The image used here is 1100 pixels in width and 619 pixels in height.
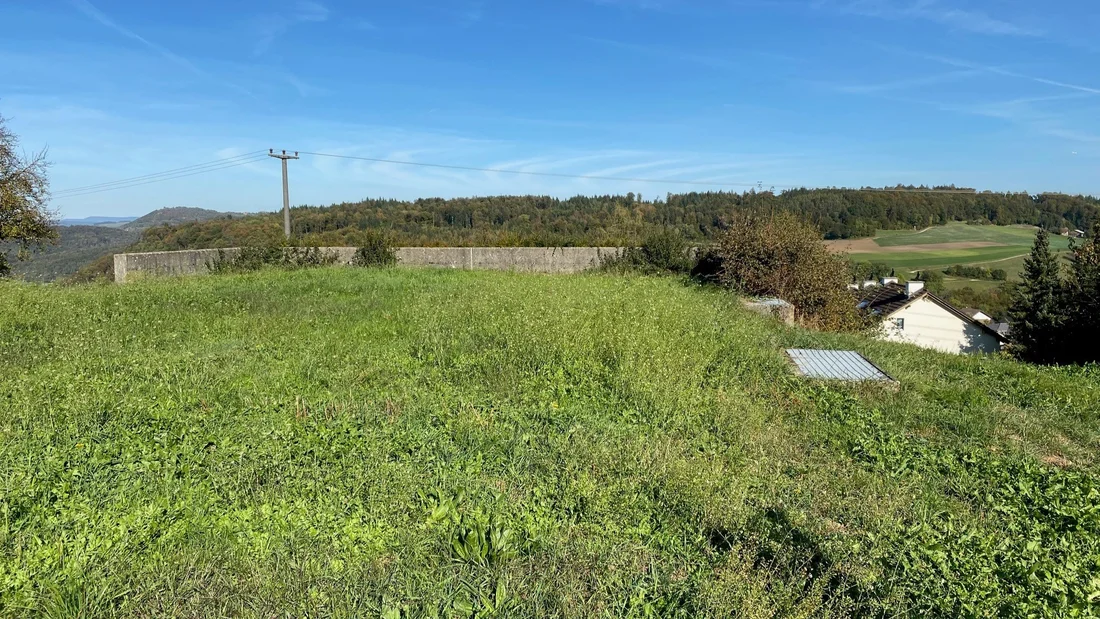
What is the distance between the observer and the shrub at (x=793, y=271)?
11625mm

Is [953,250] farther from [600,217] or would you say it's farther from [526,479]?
[526,479]

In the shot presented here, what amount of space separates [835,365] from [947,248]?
166 feet

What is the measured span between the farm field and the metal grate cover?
39207 mm

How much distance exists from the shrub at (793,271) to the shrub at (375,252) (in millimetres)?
10148

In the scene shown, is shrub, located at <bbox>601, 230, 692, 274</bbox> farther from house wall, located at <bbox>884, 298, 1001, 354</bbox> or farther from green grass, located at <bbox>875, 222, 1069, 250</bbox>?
green grass, located at <bbox>875, 222, 1069, 250</bbox>

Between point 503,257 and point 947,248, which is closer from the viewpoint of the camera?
point 503,257

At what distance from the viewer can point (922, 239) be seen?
4738 centimetres

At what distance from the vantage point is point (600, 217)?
29.8m

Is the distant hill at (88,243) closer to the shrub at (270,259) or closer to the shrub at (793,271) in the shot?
the shrub at (270,259)

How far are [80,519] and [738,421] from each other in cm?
404

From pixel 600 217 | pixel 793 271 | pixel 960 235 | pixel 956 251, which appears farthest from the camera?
pixel 960 235

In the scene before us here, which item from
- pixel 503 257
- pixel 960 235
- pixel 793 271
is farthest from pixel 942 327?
pixel 960 235

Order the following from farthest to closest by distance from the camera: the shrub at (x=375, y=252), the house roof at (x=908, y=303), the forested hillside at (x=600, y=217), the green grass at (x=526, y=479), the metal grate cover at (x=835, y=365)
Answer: the house roof at (x=908, y=303), the forested hillside at (x=600, y=217), the shrub at (x=375, y=252), the metal grate cover at (x=835, y=365), the green grass at (x=526, y=479)

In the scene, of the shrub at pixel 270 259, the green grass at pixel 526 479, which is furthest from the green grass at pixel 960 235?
the green grass at pixel 526 479
